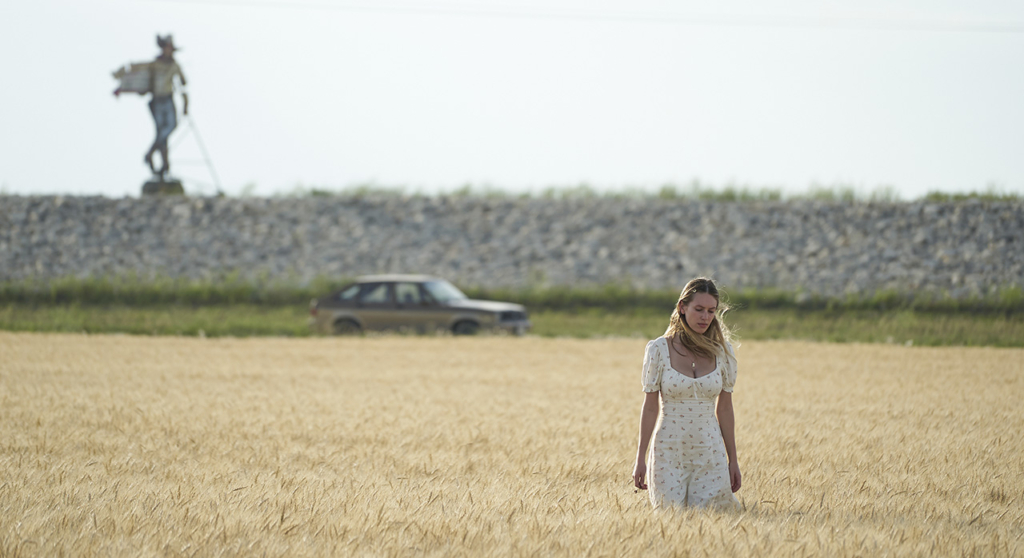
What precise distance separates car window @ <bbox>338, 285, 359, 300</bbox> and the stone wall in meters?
8.48

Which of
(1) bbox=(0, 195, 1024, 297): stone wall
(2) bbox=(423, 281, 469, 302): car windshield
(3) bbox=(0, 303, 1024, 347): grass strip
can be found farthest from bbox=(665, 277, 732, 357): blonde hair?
(1) bbox=(0, 195, 1024, 297): stone wall

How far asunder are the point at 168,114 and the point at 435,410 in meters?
27.9

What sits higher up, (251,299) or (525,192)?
(525,192)

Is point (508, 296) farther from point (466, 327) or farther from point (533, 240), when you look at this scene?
point (466, 327)

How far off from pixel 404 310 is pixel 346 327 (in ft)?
5.19

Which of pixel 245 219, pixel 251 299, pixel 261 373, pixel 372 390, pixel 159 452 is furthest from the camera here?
pixel 245 219

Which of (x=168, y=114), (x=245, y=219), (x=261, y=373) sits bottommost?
(x=261, y=373)

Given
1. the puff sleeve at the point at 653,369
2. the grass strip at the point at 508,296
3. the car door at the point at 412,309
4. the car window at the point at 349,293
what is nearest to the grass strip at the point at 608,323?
the grass strip at the point at 508,296

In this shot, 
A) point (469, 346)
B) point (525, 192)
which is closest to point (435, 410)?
point (469, 346)

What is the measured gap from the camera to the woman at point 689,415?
5.48 m

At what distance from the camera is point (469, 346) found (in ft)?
63.0

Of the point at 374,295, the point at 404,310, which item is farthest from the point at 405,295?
the point at 374,295

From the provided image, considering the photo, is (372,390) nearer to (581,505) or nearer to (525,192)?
(581,505)

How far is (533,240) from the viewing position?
33125 mm
